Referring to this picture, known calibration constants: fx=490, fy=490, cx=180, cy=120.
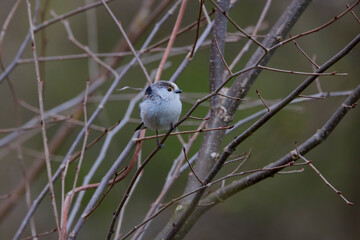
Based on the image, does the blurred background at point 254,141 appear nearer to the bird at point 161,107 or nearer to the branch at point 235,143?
the bird at point 161,107

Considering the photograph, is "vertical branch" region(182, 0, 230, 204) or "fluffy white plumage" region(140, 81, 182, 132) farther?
"vertical branch" region(182, 0, 230, 204)

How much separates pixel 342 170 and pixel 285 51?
1.62 metres

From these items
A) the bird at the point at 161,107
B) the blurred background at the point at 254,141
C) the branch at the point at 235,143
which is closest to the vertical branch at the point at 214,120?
the branch at the point at 235,143

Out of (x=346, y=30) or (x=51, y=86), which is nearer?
(x=346, y=30)

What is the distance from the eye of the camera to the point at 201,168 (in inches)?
105

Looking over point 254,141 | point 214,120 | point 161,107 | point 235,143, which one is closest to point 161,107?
point 161,107

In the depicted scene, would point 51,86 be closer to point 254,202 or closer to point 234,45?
point 234,45

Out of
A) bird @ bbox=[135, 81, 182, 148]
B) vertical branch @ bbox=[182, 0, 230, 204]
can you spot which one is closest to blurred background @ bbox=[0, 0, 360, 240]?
vertical branch @ bbox=[182, 0, 230, 204]

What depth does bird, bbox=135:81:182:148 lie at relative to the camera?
2.42 m

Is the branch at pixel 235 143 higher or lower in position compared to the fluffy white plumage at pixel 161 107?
lower

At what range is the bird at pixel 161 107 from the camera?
7.93 feet

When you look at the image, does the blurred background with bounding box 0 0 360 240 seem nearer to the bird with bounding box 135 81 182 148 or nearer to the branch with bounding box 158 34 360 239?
the bird with bounding box 135 81 182 148

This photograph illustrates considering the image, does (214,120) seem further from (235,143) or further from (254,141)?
(254,141)

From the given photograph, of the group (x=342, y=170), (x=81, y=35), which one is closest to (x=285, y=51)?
(x=342, y=170)
